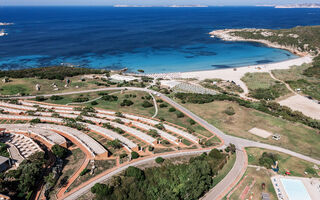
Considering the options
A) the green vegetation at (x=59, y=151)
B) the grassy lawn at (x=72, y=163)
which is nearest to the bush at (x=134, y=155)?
the grassy lawn at (x=72, y=163)

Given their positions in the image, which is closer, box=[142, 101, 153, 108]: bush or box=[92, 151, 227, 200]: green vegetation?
box=[92, 151, 227, 200]: green vegetation

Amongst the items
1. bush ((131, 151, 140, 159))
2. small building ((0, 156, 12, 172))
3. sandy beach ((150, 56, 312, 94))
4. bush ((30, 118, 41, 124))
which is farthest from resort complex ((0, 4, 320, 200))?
sandy beach ((150, 56, 312, 94))

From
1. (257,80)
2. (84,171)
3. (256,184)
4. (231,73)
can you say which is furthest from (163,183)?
(231,73)

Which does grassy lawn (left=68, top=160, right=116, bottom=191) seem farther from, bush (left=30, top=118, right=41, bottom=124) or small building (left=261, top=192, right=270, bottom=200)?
small building (left=261, top=192, right=270, bottom=200)

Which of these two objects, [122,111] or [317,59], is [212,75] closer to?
[122,111]

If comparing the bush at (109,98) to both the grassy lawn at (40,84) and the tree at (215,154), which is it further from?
the tree at (215,154)

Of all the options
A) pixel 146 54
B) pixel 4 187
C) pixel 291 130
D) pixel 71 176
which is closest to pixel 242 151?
pixel 291 130
